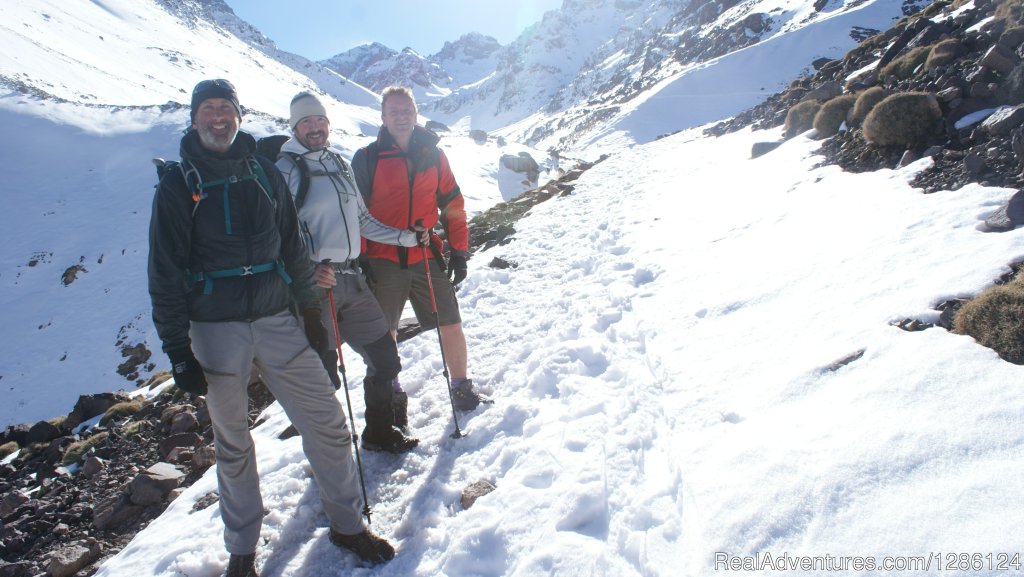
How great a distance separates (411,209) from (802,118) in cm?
1286

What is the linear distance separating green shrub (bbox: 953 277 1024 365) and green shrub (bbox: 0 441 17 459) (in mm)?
14973

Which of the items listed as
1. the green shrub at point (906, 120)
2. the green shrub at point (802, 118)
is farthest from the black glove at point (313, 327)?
the green shrub at point (802, 118)

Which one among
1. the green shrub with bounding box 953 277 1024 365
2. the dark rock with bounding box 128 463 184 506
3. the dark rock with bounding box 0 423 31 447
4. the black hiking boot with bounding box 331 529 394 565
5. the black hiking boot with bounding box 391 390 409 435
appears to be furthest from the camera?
the dark rock with bounding box 0 423 31 447

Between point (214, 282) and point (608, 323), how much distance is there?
4693mm

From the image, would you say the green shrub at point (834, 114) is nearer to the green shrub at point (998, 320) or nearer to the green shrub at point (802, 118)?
the green shrub at point (802, 118)

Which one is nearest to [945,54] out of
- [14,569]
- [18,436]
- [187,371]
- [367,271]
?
[367,271]

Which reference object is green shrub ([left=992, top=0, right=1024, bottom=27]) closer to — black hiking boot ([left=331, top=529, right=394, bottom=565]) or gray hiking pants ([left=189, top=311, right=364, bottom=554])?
Answer: gray hiking pants ([left=189, top=311, right=364, bottom=554])

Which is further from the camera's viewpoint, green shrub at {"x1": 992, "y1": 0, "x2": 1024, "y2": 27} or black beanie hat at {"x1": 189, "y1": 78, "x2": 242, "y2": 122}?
green shrub at {"x1": 992, "y1": 0, "x2": 1024, "y2": 27}

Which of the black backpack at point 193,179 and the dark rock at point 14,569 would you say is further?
the dark rock at point 14,569

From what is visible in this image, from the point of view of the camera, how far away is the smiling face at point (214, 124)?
296cm

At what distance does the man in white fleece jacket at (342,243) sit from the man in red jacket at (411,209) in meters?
0.21

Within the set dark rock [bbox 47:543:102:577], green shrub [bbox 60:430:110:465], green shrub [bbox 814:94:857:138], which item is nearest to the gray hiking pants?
dark rock [bbox 47:543:102:577]

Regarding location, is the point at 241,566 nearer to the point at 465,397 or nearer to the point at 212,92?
the point at 465,397

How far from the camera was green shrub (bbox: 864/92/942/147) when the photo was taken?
7445 millimetres
